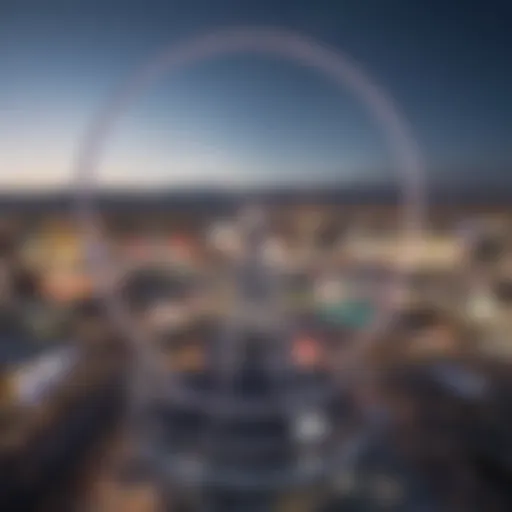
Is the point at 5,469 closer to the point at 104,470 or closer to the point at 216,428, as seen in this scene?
the point at 104,470

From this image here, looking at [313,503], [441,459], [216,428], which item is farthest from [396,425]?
[216,428]

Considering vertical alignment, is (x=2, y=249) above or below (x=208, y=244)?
above

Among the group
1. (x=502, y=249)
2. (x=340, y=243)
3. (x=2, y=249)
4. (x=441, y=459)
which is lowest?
(x=441, y=459)

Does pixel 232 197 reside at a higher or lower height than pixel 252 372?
higher

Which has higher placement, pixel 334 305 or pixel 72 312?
pixel 72 312

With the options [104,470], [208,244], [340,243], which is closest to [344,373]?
[340,243]

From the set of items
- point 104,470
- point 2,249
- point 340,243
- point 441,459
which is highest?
point 2,249

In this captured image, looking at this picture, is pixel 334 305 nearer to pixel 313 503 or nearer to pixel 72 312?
pixel 313 503
